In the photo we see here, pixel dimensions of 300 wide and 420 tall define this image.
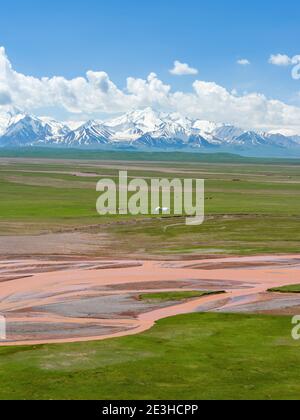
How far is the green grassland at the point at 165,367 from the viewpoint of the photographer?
30.5m

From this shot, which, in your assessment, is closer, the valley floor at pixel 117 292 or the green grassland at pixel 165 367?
the green grassland at pixel 165 367

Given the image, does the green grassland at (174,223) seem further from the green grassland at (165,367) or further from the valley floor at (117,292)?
the green grassland at (165,367)

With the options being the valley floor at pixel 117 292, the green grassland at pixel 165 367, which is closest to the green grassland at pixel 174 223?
the valley floor at pixel 117 292

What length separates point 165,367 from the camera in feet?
114

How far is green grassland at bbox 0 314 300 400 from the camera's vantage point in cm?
3045

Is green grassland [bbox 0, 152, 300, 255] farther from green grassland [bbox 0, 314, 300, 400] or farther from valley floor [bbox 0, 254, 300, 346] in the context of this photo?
green grassland [bbox 0, 314, 300, 400]

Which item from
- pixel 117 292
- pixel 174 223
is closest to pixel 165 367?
pixel 117 292

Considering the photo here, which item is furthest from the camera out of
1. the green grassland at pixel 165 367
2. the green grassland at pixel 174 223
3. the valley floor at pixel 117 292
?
the green grassland at pixel 174 223

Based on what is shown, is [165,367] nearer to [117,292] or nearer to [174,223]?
[117,292]

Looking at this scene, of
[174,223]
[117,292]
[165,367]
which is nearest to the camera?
[165,367]

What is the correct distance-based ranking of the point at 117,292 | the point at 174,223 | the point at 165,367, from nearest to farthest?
the point at 165,367
the point at 117,292
the point at 174,223

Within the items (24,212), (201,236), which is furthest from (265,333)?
(24,212)

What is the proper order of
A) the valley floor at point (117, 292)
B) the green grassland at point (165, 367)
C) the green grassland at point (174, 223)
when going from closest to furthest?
the green grassland at point (165, 367) → the valley floor at point (117, 292) → the green grassland at point (174, 223)

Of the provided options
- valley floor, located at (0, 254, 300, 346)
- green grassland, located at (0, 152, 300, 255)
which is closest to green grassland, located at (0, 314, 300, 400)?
valley floor, located at (0, 254, 300, 346)
